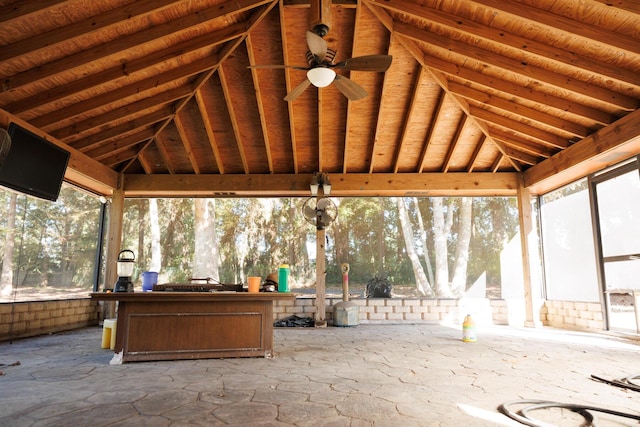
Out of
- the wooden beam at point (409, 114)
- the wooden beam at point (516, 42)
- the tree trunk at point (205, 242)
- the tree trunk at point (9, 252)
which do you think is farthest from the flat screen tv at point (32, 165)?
the wooden beam at point (409, 114)

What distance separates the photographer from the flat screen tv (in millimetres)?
4949

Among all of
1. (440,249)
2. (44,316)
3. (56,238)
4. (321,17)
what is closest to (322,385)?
(321,17)

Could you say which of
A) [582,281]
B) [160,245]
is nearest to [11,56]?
[160,245]

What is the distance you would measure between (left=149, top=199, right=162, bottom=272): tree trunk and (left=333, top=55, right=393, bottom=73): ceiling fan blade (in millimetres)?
7265

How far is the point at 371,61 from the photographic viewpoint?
4062mm

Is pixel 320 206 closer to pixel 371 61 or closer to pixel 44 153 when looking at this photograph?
pixel 371 61

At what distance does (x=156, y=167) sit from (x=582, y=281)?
8.30 meters

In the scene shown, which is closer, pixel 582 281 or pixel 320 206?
pixel 582 281

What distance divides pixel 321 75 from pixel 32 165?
13.4 feet

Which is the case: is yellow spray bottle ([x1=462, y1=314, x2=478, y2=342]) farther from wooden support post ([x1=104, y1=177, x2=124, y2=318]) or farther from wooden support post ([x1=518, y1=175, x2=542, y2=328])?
Answer: wooden support post ([x1=104, y1=177, x2=124, y2=318])

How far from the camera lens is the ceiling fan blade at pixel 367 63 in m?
4.01

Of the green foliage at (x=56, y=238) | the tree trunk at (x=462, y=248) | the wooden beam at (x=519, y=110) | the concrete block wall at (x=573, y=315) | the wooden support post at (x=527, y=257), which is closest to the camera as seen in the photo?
the wooden beam at (x=519, y=110)

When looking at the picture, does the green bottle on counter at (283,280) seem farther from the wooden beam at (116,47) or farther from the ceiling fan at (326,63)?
the wooden beam at (116,47)

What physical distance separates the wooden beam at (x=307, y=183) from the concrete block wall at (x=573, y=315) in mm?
2346
